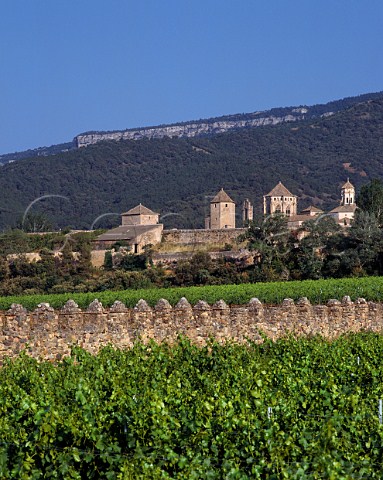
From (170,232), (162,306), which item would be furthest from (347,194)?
(162,306)

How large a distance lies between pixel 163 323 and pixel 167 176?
154 meters

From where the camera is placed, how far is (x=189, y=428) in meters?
12.1

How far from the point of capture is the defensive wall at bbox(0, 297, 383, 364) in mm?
21547

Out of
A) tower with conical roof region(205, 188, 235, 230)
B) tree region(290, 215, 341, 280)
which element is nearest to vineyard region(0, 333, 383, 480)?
tree region(290, 215, 341, 280)

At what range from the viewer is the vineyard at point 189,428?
36.5 feet

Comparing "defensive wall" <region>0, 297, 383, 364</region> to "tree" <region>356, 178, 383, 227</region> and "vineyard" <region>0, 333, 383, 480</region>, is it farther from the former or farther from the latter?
"tree" <region>356, 178, 383, 227</region>

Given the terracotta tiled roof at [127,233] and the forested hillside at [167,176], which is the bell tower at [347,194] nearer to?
the forested hillside at [167,176]

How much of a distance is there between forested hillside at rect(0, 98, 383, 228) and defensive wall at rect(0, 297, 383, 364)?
106 m

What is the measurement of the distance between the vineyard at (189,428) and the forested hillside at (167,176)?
392 ft

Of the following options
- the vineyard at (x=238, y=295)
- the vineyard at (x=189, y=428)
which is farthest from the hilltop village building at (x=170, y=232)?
the vineyard at (x=189, y=428)

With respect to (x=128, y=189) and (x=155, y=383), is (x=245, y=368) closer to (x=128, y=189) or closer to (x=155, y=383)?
(x=155, y=383)

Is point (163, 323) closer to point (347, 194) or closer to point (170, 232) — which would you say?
point (170, 232)

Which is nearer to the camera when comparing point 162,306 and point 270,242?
point 162,306

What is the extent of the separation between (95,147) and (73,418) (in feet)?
598
